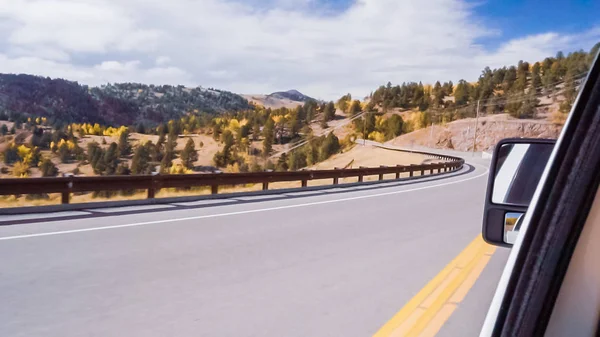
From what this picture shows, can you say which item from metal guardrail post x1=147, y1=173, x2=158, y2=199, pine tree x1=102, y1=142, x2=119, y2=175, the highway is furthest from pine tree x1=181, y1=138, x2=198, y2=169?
the highway

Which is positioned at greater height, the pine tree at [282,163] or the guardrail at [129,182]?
the guardrail at [129,182]

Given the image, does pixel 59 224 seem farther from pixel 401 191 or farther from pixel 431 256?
pixel 401 191

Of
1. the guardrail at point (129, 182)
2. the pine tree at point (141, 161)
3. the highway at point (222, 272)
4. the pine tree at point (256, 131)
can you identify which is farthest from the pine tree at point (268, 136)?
the highway at point (222, 272)

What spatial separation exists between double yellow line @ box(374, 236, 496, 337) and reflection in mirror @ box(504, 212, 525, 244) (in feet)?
7.58

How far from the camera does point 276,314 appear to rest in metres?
5.26

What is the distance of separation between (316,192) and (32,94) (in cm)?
10120

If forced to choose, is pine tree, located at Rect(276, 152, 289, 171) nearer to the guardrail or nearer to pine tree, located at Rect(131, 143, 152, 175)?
pine tree, located at Rect(131, 143, 152, 175)

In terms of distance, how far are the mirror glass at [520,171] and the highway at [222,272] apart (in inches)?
99.5

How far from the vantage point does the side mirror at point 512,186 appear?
2.34 m

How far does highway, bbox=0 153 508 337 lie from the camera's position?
4996 millimetres

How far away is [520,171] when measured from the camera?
2500mm

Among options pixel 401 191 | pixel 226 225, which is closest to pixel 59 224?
pixel 226 225

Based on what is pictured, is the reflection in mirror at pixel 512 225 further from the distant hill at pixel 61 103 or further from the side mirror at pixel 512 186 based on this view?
the distant hill at pixel 61 103

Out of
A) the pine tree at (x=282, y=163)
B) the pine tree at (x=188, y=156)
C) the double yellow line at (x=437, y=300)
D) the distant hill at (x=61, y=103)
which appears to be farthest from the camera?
the pine tree at (x=282, y=163)
